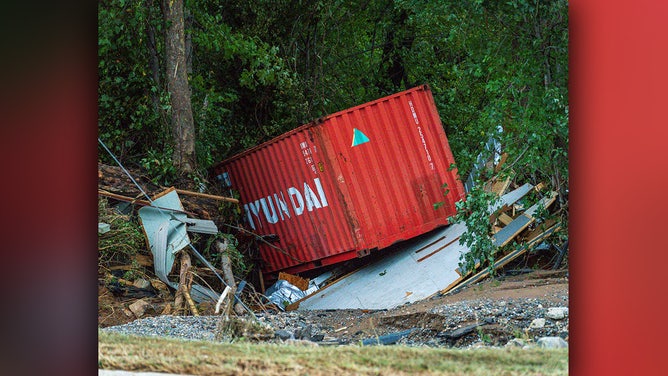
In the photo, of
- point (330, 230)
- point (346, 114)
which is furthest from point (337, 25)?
point (330, 230)

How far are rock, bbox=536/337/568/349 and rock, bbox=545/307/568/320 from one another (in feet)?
0.80

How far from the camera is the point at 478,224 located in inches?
A: 207

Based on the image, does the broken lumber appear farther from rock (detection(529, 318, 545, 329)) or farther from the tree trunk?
rock (detection(529, 318, 545, 329))

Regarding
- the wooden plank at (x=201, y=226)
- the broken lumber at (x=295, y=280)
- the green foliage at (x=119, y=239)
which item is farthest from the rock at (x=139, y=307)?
the broken lumber at (x=295, y=280)

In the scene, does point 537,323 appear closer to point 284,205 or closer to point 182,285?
point 182,285

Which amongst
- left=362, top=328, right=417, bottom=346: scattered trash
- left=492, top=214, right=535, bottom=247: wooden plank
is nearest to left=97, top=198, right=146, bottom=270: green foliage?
left=362, top=328, right=417, bottom=346: scattered trash

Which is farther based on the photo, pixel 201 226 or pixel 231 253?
pixel 231 253

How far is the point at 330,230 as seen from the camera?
24.1 feet

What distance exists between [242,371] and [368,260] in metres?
3.58

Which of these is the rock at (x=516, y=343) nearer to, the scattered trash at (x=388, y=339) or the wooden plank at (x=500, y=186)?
the scattered trash at (x=388, y=339)

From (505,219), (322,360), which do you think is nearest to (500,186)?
(505,219)

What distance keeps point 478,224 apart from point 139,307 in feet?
7.94

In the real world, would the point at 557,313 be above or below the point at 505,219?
below

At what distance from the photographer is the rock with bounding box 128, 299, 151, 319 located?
16.9 ft
